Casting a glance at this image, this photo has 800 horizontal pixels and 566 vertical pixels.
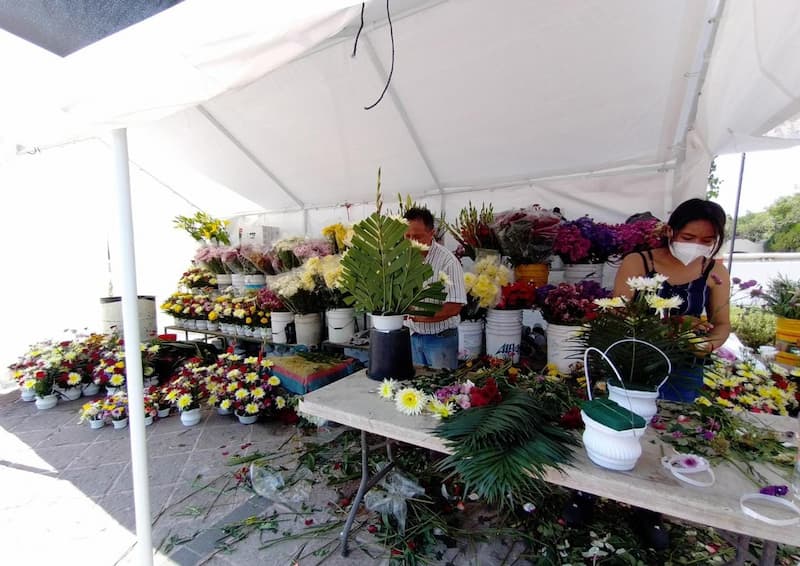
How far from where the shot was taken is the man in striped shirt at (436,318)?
6.54 ft

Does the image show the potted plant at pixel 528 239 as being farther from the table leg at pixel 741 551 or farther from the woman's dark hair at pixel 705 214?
the table leg at pixel 741 551

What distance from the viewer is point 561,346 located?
1760mm

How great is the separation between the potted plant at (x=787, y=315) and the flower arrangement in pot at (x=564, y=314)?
5.63 ft

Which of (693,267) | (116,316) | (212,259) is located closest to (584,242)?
(693,267)

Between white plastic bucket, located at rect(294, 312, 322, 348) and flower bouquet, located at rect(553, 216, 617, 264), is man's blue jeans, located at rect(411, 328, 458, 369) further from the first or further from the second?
white plastic bucket, located at rect(294, 312, 322, 348)

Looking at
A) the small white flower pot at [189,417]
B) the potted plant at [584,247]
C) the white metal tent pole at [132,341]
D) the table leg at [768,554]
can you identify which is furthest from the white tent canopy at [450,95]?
the small white flower pot at [189,417]

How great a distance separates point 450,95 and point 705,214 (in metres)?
1.96

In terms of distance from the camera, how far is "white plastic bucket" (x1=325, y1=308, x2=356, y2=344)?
10.1ft

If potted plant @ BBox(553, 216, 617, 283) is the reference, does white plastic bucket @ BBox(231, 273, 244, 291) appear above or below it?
below

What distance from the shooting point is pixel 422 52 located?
8.05 ft

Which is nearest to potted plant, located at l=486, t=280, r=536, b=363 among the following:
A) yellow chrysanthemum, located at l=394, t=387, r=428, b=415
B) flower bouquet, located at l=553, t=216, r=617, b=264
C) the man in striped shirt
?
the man in striped shirt

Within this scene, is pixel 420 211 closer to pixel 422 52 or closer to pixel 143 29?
pixel 422 52

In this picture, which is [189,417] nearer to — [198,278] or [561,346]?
[198,278]

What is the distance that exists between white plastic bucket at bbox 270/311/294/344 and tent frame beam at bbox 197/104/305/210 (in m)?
1.82
